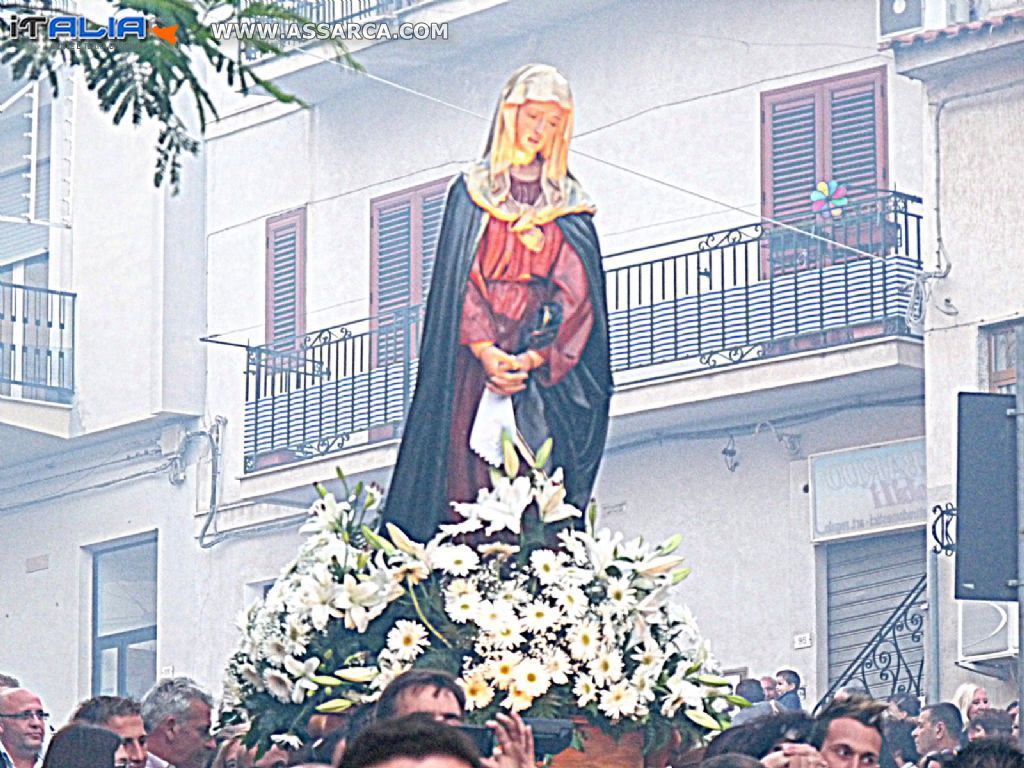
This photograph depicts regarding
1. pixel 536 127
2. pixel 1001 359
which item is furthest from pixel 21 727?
pixel 1001 359

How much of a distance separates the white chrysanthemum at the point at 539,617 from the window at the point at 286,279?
1360 cm

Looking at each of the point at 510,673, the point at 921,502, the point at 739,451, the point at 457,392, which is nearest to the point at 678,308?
the point at 739,451

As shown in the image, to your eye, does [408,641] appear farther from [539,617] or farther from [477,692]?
[539,617]

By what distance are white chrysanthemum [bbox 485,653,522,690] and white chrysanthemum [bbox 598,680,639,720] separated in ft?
0.97

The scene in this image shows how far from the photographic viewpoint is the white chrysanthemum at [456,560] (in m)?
8.49

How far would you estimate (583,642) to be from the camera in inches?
328

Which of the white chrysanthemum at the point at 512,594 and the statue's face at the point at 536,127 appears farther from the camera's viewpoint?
the statue's face at the point at 536,127

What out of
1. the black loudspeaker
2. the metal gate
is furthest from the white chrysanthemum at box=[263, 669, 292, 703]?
the metal gate

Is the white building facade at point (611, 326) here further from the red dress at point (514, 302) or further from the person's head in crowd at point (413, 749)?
the person's head in crowd at point (413, 749)

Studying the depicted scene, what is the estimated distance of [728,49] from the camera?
743 inches

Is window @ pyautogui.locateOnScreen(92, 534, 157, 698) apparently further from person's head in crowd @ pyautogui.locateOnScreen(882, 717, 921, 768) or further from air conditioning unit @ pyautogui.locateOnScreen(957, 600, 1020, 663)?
person's head in crowd @ pyautogui.locateOnScreen(882, 717, 921, 768)

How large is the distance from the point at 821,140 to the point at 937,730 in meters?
7.08

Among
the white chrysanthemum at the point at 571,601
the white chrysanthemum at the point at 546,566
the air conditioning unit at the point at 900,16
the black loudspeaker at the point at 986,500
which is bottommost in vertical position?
the white chrysanthemum at the point at 571,601

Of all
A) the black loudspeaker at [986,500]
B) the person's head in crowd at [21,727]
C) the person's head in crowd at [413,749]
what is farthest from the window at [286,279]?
the person's head in crowd at [413,749]
